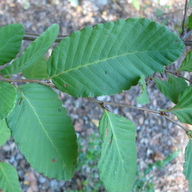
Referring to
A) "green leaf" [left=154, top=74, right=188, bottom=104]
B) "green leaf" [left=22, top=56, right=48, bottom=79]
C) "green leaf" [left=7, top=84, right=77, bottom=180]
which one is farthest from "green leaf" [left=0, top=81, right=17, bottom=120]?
"green leaf" [left=154, top=74, right=188, bottom=104]

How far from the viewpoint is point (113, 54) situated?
723mm

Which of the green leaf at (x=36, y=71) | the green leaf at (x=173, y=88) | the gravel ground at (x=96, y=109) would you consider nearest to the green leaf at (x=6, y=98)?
the green leaf at (x=36, y=71)

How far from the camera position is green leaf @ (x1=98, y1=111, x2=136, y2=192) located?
76 centimetres

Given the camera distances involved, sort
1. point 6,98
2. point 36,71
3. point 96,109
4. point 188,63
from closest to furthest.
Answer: point 6,98, point 188,63, point 36,71, point 96,109

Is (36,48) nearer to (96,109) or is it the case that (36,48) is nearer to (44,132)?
(44,132)

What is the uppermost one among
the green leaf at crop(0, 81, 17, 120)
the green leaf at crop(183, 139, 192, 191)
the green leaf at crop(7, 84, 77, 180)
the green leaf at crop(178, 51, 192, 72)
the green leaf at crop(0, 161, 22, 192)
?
the green leaf at crop(178, 51, 192, 72)

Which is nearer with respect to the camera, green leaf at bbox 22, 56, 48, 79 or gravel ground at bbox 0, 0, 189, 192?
green leaf at bbox 22, 56, 48, 79

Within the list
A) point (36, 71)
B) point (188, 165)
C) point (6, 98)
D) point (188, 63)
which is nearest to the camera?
point (6, 98)

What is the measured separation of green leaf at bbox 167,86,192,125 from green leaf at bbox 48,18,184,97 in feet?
0.62

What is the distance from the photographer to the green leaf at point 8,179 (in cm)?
124

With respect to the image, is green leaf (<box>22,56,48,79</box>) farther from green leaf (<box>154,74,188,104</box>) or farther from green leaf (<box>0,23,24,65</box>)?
green leaf (<box>154,74,188,104</box>)

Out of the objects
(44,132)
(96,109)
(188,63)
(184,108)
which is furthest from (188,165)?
(96,109)

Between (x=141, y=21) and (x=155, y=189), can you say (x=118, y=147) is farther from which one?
(x=155, y=189)

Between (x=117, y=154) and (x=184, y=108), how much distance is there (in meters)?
0.30
